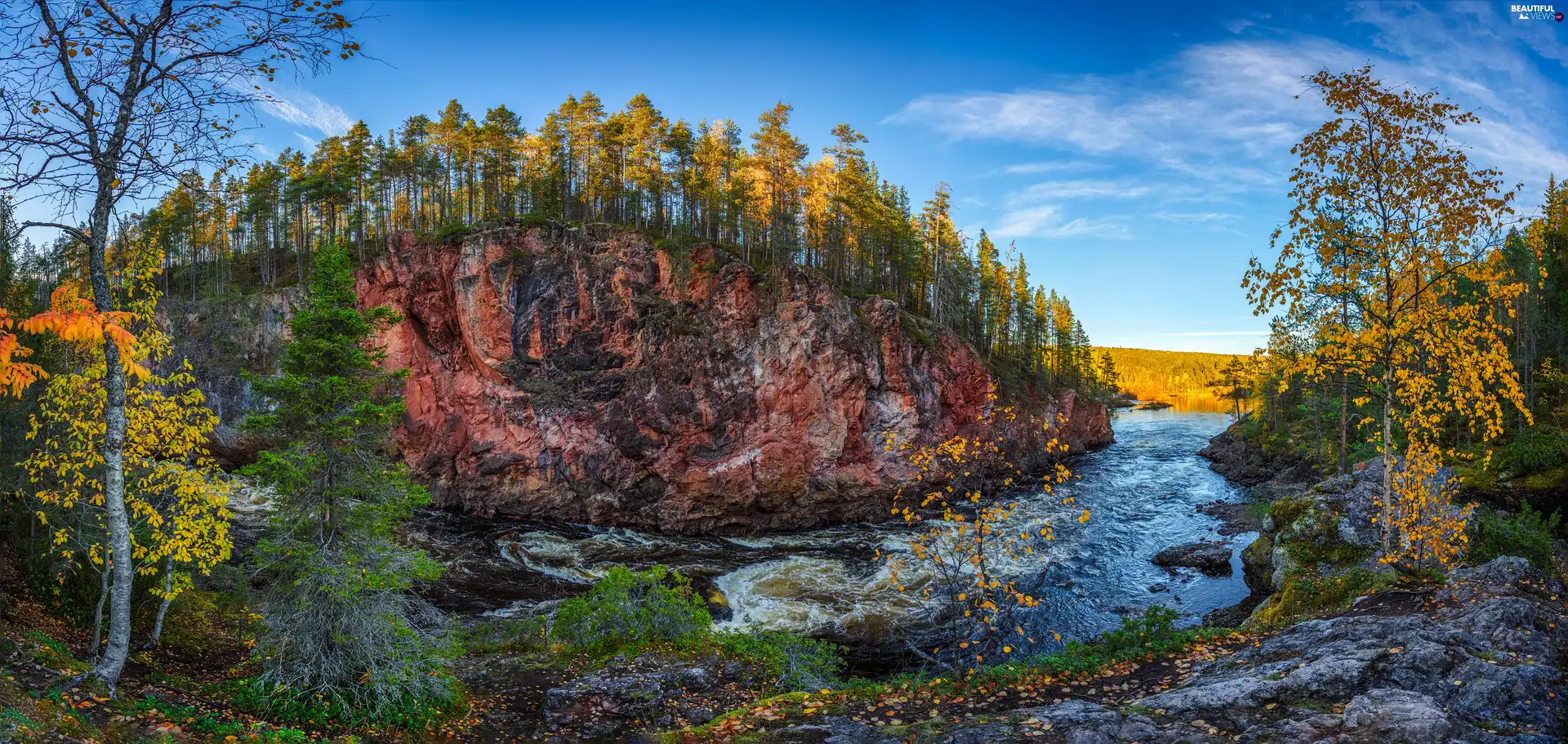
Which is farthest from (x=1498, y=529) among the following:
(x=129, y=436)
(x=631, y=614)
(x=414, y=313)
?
(x=414, y=313)

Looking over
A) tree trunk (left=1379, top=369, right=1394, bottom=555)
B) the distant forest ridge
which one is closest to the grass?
tree trunk (left=1379, top=369, right=1394, bottom=555)

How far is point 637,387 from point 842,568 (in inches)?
582

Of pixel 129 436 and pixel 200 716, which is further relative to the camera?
pixel 129 436

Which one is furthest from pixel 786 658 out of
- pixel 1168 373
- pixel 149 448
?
pixel 1168 373

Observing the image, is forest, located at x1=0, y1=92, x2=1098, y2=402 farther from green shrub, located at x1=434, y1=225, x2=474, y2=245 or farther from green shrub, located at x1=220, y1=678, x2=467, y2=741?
green shrub, located at x1=220, y1=678, x2=467, y2=741

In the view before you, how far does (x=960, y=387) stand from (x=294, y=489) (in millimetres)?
38209

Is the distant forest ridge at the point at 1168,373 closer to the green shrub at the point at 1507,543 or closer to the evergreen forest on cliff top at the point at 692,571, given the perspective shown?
the evergreen forest on cliff top at the point at 692,571

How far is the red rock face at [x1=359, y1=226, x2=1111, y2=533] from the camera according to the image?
3306 cm

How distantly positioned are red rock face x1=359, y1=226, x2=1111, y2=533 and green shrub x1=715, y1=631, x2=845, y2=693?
703 inches

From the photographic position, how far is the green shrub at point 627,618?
13.8 m

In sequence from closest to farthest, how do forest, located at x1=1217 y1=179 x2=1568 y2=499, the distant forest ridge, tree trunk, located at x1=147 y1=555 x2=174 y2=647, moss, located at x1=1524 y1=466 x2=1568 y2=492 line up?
tree trunk, located at x1=147 y1=555 x2=174 y2=647 → forest, located at x1=1217 y1=179 x2=1568 y2=499 → moss, located at x1=1524 y1=466 x2=1568 y2=492 → the distant forest ridge

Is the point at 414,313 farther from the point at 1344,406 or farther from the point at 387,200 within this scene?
the point at 1344,406

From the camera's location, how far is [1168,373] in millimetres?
177875

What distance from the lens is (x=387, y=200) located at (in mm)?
51719
